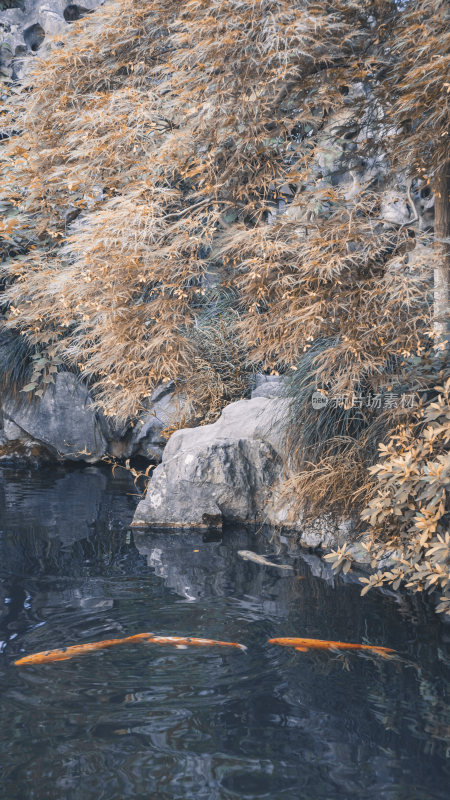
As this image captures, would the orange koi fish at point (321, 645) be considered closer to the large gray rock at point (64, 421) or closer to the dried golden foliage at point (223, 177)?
the dried golden foliage at point (223, 177)

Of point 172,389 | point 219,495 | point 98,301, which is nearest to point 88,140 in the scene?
point 98,301

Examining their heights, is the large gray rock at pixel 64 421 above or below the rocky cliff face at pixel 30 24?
below

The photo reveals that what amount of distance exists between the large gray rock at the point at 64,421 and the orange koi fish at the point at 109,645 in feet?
13.0

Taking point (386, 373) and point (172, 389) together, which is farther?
point (172, 389)

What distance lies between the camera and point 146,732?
1766mm

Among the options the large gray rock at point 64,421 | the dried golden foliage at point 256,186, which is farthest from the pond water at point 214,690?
the large gray rock at point 64,421

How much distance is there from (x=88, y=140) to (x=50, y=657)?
412cm

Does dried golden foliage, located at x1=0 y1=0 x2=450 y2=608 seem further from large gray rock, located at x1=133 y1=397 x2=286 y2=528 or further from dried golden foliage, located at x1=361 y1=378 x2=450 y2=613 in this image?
large gray rock, located at x1=133 y1=397 x2=286 y2=528

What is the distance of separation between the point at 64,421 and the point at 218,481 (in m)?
2.69

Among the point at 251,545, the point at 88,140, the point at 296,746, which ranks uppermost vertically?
the point at 88,140

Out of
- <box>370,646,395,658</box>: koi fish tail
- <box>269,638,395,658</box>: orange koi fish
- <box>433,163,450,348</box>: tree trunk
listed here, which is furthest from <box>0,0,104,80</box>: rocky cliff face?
<box>370,646,395,658</box>: koi fish tail

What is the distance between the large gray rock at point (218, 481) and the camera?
4078mm

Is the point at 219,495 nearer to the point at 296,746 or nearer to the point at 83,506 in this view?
the point at 83,506

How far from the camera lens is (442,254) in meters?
3.35
